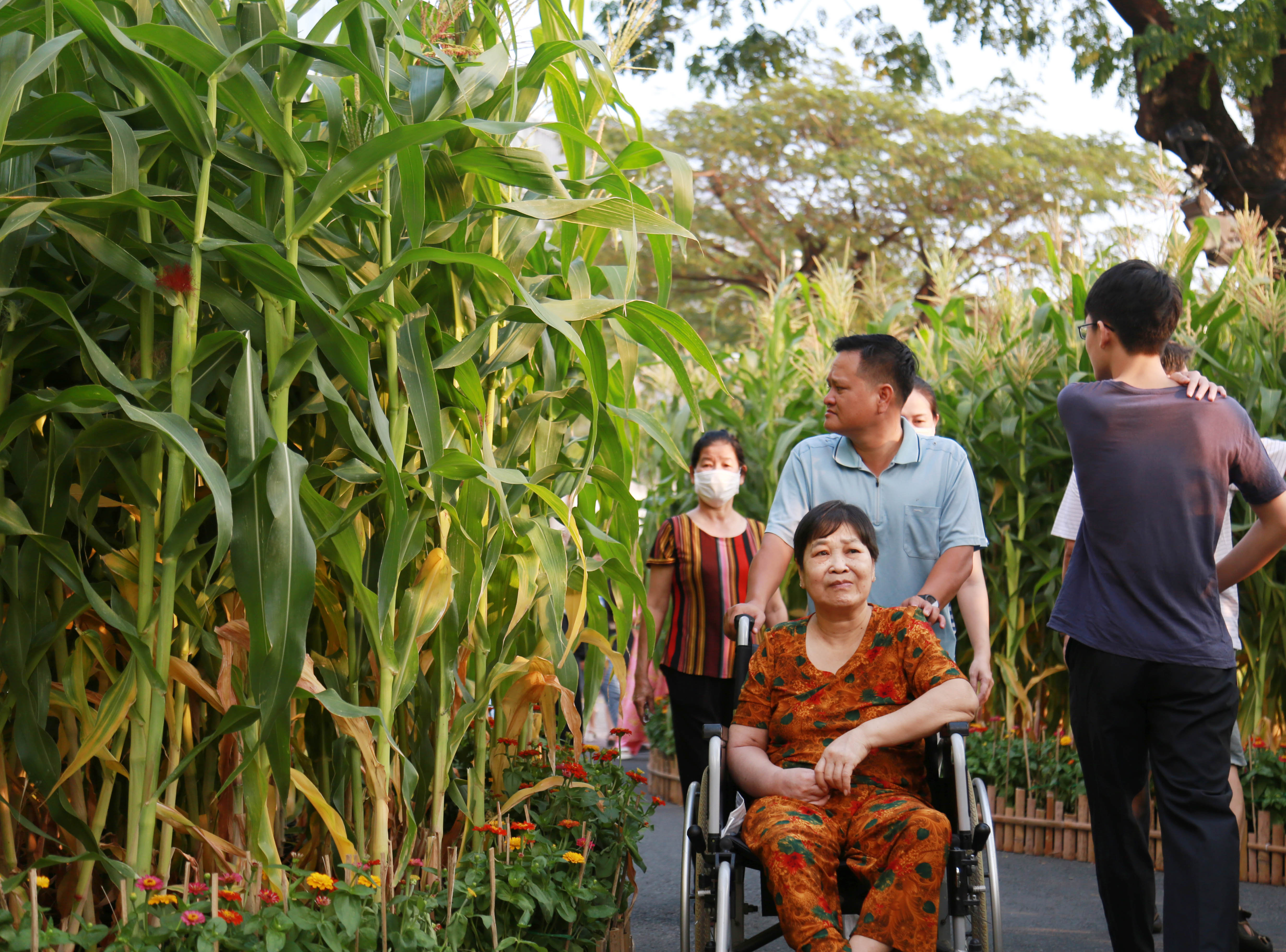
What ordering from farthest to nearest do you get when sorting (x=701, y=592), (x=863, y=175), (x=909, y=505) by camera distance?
(x=863, y=175)
(x=701, y=592)
(x=909, y=505)

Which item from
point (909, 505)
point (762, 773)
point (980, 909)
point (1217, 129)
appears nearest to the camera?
point (980, 909)

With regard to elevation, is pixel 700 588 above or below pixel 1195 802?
above

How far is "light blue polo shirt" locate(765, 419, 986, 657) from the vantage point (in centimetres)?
330

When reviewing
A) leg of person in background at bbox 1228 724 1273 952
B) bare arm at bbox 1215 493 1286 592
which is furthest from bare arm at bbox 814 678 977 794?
leg of person in background at bbox 1228 724 1273 952

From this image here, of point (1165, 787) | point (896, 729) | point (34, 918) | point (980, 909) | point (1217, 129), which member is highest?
point (1217, 129)

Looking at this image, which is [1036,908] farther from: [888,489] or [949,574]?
[888,489]

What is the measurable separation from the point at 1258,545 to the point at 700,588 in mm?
2254

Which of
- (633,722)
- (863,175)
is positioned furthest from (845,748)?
(863,175)

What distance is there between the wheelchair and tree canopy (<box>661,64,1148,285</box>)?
702 inches

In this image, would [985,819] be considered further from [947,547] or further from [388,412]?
[388,412]

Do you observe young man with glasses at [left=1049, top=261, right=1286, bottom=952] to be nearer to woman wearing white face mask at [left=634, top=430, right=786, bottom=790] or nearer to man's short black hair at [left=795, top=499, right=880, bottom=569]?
man's short black hair at [left=795, top=499, right=880, bottom=569]

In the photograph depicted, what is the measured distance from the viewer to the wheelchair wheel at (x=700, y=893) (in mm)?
2607

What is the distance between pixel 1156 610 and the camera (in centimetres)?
266

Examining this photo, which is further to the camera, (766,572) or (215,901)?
(766,572)
